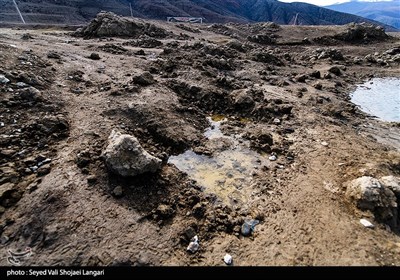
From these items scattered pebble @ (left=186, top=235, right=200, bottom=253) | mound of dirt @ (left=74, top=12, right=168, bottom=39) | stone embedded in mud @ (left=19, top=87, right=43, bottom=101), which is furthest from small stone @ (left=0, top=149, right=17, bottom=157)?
mound of dirt @ (left=74, top=12, right=168, bottom=39)

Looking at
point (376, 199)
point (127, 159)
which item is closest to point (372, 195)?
point (376, 199)

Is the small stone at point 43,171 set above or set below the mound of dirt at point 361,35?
above

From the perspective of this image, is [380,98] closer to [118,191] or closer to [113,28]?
[118,191]

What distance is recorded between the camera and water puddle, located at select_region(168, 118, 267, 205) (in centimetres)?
527

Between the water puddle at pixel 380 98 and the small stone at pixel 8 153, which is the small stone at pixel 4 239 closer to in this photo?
the small stone at pixel 8 153

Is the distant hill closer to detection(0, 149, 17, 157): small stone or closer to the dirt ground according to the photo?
the dirt ground

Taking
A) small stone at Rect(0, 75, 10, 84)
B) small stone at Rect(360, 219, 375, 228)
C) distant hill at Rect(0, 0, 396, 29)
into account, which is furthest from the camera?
distant hill at Rect(0, 0, 396, 29)

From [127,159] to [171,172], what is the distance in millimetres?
1051

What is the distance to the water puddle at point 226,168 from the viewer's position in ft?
17.3

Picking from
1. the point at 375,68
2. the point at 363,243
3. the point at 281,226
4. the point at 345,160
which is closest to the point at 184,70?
the point at 345,160

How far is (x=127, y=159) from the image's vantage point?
4871 mm

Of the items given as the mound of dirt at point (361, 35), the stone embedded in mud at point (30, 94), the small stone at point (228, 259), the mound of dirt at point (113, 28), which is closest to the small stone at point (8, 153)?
the stone embedded in mud at point (30, 94)

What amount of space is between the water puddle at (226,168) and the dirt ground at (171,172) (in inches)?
5.6

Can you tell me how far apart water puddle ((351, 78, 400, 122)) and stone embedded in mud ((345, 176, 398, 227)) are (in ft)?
19.9
